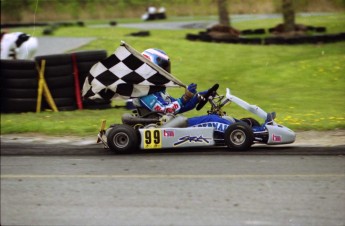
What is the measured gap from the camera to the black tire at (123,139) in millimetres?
6012

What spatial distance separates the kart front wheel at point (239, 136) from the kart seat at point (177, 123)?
1.41 feet

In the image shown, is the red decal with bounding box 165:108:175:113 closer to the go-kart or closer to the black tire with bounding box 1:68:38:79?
the go-kart

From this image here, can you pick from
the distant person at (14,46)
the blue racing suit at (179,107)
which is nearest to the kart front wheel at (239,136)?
the blue racing suit at (179,107)

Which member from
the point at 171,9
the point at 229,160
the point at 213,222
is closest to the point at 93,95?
the point at 229,160

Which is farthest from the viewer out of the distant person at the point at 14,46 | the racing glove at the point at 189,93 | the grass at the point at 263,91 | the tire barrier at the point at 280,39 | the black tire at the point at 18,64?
the tire barrier at the point at 280,39

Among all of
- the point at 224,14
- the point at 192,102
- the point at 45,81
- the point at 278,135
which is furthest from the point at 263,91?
the point at 224,14

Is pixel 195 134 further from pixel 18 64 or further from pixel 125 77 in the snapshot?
pixel 18 64

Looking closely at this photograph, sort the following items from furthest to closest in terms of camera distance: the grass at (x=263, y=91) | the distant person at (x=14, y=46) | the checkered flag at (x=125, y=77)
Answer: the distant person at (x=14, y=46)
the grass at (x=263, y=91)
the checkered flag at (x=125, y=77)

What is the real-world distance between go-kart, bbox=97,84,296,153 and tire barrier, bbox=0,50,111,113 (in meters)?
2.57

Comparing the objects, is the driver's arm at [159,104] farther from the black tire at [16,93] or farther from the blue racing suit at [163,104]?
the black tire at [16,93]

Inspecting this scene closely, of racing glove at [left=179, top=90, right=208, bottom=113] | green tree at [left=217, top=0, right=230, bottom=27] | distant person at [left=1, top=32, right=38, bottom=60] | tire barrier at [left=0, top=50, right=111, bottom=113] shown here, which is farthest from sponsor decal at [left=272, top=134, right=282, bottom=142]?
green tree at [left=217, top=0, right=230, bottom=27]

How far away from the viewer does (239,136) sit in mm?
5969

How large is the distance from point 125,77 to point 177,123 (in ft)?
2.25

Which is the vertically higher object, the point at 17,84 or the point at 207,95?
the point at 17,84
